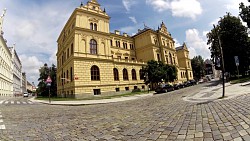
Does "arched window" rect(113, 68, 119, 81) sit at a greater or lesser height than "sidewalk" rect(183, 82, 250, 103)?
greater

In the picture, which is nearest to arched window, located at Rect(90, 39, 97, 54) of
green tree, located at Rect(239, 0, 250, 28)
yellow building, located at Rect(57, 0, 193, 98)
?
yellow building, located at Rect(57, 0, 193, 98)

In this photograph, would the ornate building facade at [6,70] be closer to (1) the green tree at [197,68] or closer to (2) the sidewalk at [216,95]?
(2) the sidewalk at [216,95]

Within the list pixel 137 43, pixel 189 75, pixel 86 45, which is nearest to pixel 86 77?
pixel 86 45

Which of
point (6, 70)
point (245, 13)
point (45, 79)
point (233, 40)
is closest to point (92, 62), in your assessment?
point (233, 40)

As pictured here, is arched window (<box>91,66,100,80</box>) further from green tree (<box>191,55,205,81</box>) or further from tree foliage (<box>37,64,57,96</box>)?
green tree (<box>191,55,205,81</box>)

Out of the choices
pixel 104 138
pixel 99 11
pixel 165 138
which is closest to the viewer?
pixel 165 138

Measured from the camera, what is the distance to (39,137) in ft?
17.5

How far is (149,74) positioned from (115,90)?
8.17 metres

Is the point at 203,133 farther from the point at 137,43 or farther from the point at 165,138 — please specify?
the point at 137,43

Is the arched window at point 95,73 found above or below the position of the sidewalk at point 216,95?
above

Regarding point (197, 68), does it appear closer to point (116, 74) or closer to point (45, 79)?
point (116, 74)

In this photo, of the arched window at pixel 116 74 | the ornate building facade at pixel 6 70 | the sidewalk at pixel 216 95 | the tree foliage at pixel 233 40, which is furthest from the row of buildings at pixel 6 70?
the tree foliage at pixel 233 40

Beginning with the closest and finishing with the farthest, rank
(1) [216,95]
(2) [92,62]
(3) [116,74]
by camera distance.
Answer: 1. (1) [216,95]
2. (2) [92,62]
3. (3) [116,74]

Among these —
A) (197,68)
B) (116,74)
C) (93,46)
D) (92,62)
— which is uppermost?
(93,46)
